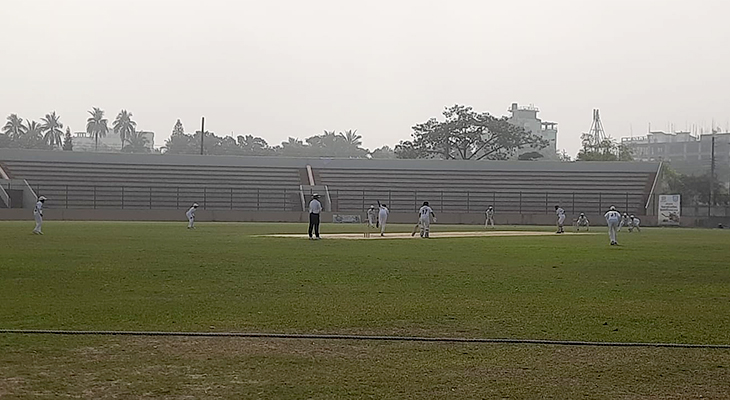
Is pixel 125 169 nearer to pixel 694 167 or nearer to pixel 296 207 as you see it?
pixel 296 207

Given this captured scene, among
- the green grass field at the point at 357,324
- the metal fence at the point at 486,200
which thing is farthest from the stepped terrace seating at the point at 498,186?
the green grass field at the point at 357,324

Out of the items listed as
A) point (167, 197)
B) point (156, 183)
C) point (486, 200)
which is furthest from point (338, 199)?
point (156, 183)

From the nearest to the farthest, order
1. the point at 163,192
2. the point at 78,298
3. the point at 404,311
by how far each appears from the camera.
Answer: the point at 404,311, the point at 78,298, the point at 163,192

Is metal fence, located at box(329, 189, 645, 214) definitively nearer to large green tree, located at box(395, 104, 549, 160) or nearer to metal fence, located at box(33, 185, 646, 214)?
metal fence, located at box(33, 185, 646, 214)

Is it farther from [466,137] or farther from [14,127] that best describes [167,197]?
[14,127]

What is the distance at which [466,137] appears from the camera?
10269 cm

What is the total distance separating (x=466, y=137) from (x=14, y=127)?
264ft

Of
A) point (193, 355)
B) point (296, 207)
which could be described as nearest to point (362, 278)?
point (193, 355)

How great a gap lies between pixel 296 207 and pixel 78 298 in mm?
59676

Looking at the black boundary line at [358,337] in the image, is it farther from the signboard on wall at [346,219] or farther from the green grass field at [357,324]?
the signboard on wall at [346,219]

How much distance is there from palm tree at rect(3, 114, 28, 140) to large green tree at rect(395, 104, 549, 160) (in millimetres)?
70144

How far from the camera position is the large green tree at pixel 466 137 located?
337ft

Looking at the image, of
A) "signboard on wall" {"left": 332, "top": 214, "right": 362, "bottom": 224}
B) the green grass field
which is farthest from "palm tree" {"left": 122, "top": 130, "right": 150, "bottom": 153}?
the green grass field

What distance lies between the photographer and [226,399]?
24.2 feet
